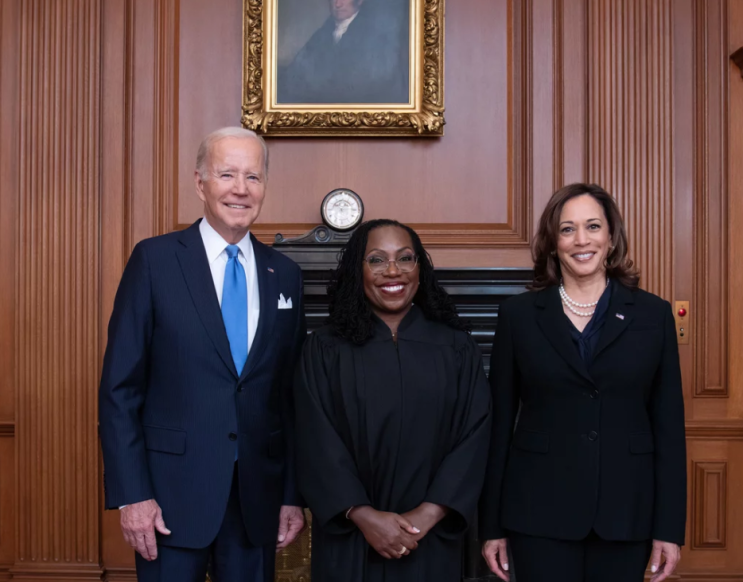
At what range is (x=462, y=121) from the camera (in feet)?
12.2

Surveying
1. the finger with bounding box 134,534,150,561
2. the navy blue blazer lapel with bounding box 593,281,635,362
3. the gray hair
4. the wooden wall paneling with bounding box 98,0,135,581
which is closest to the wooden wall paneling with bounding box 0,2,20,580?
the wooden wall paneling with bounding box 98,0,135,581

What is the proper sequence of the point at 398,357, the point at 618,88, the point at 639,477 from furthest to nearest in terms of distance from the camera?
the point at 618,88 → the point at 398,357 → the point at 639,477

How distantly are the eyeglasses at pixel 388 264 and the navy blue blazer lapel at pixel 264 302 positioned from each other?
302 mm

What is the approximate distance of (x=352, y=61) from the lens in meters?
3.65

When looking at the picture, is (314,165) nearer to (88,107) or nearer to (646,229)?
(88,107)

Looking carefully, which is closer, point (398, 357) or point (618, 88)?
point (398, 357)

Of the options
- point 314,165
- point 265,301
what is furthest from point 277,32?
point 265,301

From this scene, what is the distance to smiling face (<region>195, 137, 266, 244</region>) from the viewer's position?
86.6 inches

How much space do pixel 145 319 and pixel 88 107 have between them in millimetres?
1923

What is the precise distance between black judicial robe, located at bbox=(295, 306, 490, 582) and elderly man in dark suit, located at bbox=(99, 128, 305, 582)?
0.14m

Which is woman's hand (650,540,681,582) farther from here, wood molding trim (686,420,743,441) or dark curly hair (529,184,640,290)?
wood molding trim (686,420,743,441)

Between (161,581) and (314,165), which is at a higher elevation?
(314,165)

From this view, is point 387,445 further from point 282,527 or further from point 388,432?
point 282,527

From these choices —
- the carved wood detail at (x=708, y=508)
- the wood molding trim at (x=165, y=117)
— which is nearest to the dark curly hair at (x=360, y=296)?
the wood molding trim at (x=165, y=117)
